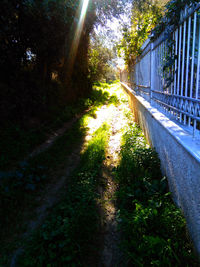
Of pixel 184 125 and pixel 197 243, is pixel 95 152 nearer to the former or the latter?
pixel 184 125

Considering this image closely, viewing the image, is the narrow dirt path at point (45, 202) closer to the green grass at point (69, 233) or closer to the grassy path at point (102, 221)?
the grassy path at point (102, 221)

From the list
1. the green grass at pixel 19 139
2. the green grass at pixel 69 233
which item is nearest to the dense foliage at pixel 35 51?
the green grass at pixel 19 139

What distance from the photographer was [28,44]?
6.89 m

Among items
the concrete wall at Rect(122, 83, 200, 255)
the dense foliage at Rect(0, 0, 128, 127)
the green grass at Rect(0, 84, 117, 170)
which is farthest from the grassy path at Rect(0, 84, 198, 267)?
the dense foliage at Rect(0, 0, 128, 127)

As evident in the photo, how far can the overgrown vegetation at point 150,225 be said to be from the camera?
6.45 feet

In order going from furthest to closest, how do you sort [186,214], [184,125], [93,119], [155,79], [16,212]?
[93,119] → [155,79] → [16,212] → [184,125] → [186,214]

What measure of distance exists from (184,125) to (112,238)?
1.74 metres

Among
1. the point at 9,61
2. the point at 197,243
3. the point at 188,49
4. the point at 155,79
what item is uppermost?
the point at 9,61

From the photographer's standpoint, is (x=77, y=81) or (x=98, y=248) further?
(x=77, y=81)

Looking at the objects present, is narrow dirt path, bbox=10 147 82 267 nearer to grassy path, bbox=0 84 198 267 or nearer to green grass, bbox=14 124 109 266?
grassy path, bbox=0 84 198 267

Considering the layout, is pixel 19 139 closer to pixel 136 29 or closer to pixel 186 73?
pixel 186 73

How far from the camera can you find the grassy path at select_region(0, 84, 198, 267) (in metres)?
2.13

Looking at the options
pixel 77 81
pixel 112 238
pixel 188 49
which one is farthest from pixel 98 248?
pixel 77 81

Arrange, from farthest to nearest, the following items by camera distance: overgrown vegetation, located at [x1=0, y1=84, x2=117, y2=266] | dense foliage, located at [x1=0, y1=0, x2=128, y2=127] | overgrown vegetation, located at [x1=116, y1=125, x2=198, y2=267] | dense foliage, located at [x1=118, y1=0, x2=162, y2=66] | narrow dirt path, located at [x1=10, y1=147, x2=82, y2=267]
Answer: dense foliage, located at [x1=118, y1=0, x2=162, y2=66]
dense foliage, located at [x1=0, y1=0, x2=128, y2=127]
overgrown vegetation, located at [x1=0, y1=84, x2=117, y2=266]
narrow dirt path, located at [x1=10, y1=147, x2=82, y2=267]
overgrown vegetation, located at [x1=116, y1=125, x2=198, y2=267]
